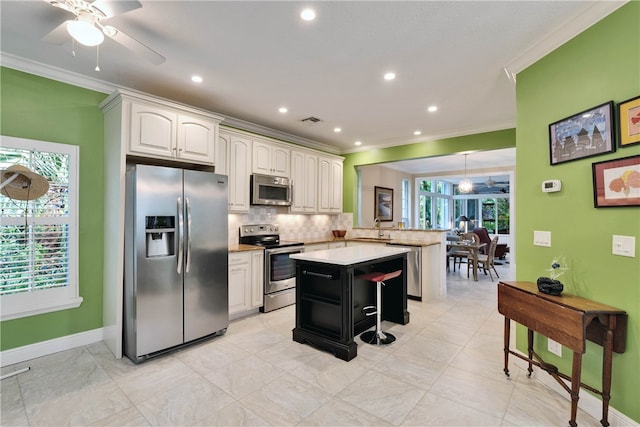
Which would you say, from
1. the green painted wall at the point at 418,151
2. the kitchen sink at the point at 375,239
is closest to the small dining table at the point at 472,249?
the kitchen sink at the point at 375,239

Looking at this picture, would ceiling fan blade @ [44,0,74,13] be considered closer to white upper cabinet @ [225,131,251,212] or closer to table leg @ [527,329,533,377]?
white upper cabinet @ [225,131,251,212]

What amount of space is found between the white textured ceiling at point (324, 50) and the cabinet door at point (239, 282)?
1.97 meters

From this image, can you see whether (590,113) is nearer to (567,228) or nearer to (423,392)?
(567,228)

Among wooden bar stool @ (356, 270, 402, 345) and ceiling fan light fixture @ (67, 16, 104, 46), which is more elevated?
ceiling fan light fixture @ (67, 16, 104, 46)

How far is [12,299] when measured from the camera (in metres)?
2.62

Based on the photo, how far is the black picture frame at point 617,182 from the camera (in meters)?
1.73

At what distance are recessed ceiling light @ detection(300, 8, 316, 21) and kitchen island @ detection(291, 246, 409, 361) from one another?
1.94 m

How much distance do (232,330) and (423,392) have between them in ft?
7.21

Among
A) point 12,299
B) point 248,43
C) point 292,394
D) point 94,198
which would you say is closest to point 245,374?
point 292,394

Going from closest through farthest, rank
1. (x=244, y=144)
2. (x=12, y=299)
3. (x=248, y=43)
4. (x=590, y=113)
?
1. (x=590, y=113)
2. (x=248, y=43)
3. (x=12, y=299)
4. (x=244, y=144)

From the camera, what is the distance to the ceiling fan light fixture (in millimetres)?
1644

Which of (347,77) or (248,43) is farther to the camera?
(347,77)

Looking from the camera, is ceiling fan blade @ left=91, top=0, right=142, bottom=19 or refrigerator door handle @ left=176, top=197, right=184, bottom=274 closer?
ceiling fan blade @ left=91, top=0, right=142, bottom=19

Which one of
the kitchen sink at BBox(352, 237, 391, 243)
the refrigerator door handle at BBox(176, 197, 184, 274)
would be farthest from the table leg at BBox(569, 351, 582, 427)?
the kitchen sink at BBox(352, 237, 391, 243)
